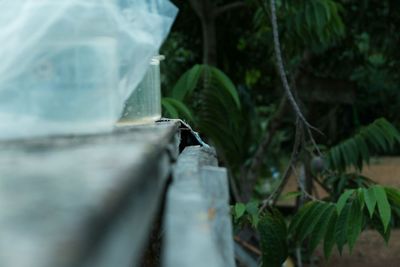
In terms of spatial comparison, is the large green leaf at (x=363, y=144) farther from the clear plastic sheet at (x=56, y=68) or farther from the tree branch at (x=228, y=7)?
the clear plastic sheet at (x=56, y=68)

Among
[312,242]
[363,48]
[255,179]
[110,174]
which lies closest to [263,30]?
[255,179]

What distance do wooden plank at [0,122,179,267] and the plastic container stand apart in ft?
2.24

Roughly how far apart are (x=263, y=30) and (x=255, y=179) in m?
1.41

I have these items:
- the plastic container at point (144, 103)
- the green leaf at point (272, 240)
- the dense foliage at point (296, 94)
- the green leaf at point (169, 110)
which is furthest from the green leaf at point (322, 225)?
the plastic container at point (144, 103)

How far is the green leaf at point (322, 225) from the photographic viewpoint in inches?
105

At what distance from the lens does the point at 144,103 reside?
5.62 ft

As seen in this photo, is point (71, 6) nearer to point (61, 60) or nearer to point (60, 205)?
point (61, 60)

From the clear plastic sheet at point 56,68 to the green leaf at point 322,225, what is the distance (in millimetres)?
1636

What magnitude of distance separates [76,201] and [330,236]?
2.19 m

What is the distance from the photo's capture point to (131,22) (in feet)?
4.82

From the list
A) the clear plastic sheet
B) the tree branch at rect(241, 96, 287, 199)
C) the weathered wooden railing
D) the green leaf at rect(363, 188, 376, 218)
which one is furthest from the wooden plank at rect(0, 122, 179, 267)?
the tree branch at rect(241, 96, 287, 199)

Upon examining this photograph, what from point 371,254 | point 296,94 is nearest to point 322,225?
point 296,94

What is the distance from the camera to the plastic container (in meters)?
1.57

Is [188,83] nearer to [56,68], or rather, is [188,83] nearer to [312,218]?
[312,218]
